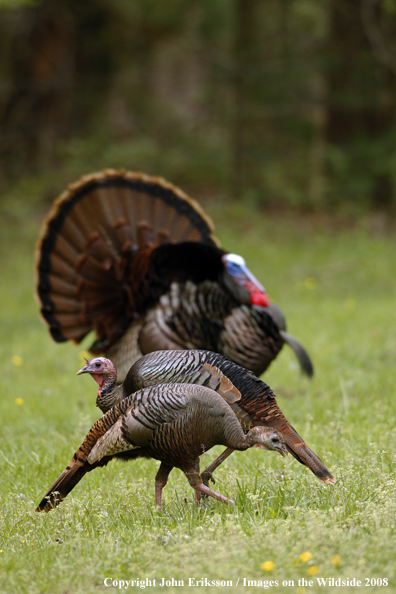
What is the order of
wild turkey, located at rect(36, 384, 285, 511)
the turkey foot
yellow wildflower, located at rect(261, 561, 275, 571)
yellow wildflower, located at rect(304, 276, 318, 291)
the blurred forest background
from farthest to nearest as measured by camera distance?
1. the blurred forest background
2. yellow wildflower, located at rect(304, 276, 318, 291)
3. the turkey foot
4. wild turkey, located at rect(36, 384, 285, 511)
5. yellow wildflower, located at rect(261, 561, 275, 571)

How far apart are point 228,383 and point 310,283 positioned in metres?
7.24

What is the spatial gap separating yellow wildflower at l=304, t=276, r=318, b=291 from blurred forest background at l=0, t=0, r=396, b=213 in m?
3.57

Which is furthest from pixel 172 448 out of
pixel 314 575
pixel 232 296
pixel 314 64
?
pixel 314 64

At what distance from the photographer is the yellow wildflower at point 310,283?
1002cm

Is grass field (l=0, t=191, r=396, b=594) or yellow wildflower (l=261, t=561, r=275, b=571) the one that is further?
grass field (l=0, t=191, r=396, b=594)

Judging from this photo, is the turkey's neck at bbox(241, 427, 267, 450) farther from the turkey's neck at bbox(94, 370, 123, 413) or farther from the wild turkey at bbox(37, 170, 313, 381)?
the wild turkey at bbox(37, 170, 313, 381)

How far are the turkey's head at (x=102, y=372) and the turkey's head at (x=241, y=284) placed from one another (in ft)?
5.49

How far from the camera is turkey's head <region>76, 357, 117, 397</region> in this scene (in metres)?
3.26

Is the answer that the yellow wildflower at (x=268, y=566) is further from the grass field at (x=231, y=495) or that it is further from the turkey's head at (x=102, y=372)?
the turkey's head at (x=102, y=372)

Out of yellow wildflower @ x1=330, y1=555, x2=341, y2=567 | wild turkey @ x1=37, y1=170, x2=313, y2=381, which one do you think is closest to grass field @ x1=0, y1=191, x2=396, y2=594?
yellow wildflower @ x1=330, y1=555, x2=341, y2=567

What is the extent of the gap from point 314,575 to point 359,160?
1190cm

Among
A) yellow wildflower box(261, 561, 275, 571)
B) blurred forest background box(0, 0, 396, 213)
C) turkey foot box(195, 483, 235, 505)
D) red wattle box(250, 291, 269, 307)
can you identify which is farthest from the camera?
blurred forest background box(0, 0, 396, 213)

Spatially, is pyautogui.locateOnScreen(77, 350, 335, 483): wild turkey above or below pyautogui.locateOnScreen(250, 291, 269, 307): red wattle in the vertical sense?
above

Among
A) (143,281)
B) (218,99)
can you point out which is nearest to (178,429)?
(143,281)
